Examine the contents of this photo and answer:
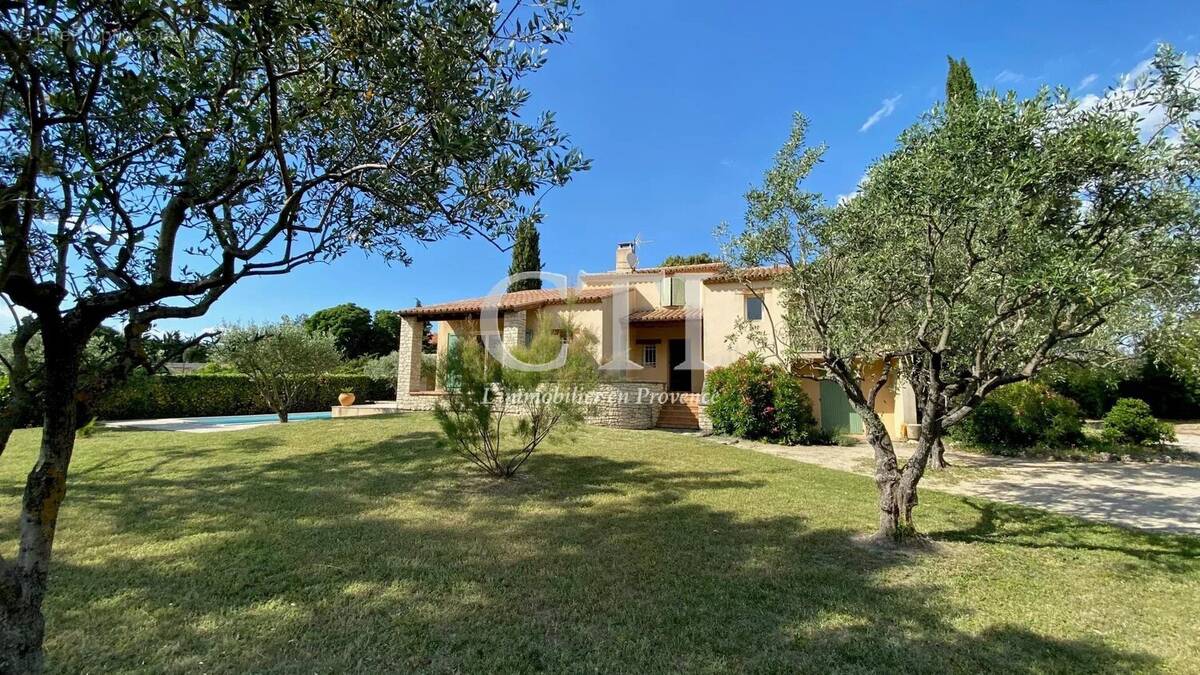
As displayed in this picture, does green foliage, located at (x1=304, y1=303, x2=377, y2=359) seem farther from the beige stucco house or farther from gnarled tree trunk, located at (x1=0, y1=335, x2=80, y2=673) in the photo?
gnarled tree trunk, located at (x1=0, y1=335, x2=80, y2=673)

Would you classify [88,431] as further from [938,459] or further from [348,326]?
[348,326]

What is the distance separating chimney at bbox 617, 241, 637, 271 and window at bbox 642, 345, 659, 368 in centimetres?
501

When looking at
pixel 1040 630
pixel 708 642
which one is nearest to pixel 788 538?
pixel 1040 630

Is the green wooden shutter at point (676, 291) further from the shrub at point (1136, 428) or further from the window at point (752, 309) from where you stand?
the shrub at point (1136, 428)

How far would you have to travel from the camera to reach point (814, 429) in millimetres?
18375

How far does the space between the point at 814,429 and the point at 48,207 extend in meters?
19.2

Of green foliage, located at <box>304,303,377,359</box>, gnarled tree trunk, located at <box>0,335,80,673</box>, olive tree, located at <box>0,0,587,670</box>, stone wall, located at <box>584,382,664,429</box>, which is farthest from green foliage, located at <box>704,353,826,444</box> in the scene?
green foliage, located at <box>304,303,377,359</box>

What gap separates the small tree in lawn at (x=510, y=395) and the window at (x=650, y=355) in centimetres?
1385

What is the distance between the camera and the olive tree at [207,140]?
3000 millimetres

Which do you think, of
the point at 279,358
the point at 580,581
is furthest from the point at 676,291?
the point at 580,581

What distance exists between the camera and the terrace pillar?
24966mm

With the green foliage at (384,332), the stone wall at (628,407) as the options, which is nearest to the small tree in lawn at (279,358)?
the stone wall at (628,407)

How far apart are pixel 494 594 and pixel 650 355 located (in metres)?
20.1

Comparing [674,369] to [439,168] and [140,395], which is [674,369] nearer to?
[439,168]
